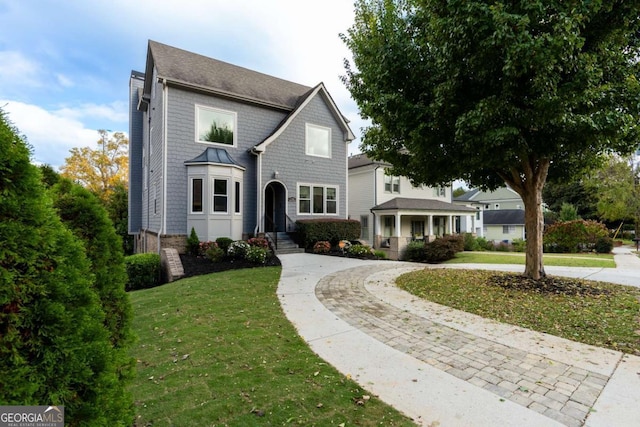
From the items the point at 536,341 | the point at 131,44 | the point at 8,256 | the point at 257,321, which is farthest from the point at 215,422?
the point at 131,44

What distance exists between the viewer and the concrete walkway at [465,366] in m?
2.81

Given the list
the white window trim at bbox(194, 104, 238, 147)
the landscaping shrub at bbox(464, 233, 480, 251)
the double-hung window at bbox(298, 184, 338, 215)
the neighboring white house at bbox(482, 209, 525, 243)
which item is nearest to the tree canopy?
the white window trim at bbox(194, 104, 238, 147)

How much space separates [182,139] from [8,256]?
44.9 ft

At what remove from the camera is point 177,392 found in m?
3.04

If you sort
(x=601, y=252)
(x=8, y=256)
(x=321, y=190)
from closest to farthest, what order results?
(x=8, y=256) → (x=321, y=190) → (x=601, y=252)

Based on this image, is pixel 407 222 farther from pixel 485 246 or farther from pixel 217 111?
pixel 217 111

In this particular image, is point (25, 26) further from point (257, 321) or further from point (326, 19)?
point (257, 321)

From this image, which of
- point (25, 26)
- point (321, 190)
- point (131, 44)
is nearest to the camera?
point (25, 26)

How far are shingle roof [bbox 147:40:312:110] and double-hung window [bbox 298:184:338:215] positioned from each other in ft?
15.6

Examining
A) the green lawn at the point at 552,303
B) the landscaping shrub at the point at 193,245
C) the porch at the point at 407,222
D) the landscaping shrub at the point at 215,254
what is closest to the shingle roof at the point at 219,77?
the landscaping shrub at the point at 193,245

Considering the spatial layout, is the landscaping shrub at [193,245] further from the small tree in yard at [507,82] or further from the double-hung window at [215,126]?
the small tree in yard at [507,82]

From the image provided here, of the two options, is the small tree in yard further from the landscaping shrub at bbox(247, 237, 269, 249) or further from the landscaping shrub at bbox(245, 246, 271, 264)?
the landscaping shrub at bbox(247, 237, 269, 249)

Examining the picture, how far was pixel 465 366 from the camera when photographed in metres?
3.69

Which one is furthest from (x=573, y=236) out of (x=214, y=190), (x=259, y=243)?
(x=214, y=190)
